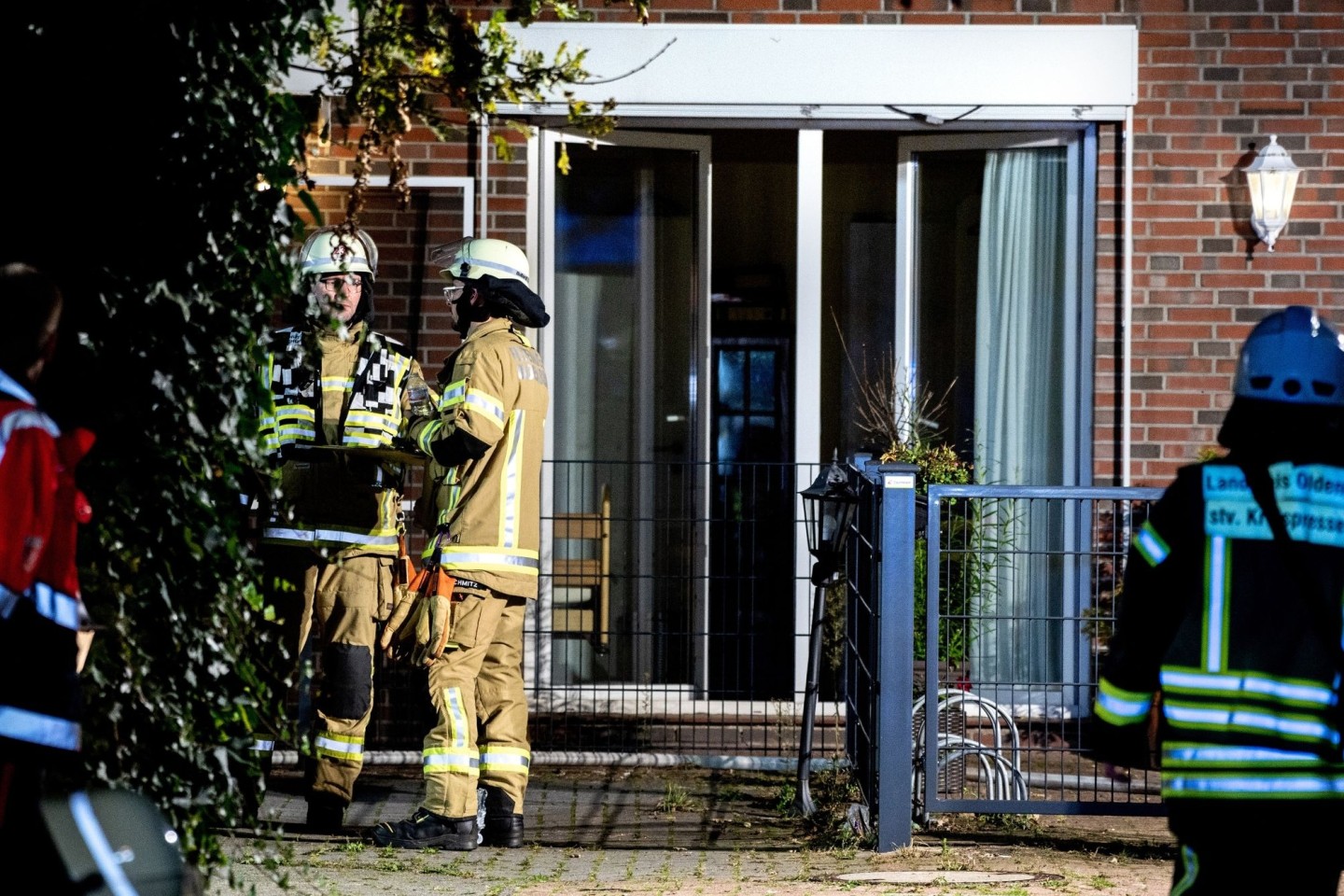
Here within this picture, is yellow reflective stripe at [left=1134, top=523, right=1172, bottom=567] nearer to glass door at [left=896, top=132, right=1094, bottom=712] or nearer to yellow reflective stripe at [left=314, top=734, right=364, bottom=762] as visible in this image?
yellow reflective stripe at [left=314, top=734, right=364, bottom=762]

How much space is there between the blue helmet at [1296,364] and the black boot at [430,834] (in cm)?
360

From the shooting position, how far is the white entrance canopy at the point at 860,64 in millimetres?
7703

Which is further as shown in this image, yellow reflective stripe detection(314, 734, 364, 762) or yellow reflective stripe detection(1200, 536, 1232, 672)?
yellow reflective stripe detection(314, 734, 364, 762)

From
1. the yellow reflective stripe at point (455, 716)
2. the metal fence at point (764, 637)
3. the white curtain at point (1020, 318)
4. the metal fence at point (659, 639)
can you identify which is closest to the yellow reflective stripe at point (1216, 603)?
the metal fence at point (764, 637)

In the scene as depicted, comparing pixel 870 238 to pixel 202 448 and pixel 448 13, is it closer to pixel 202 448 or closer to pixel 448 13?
pixel 448 13

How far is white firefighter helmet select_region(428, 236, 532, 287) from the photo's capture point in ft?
20.2

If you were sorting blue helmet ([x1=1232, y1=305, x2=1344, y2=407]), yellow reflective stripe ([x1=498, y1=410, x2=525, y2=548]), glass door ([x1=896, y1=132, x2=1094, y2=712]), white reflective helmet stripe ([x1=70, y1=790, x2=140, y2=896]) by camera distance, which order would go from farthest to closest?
glass door ([x1=896, y1=132, x2=1094, y2=712]) < yellow reflective stripe ([x1=498, y1=410, x2=525, y2=548]) < blue helmet ([x1=1232, y1=305, x2=1344, y2=407]) < white reflective helmet stripe ([x1=70, y1=790, x2=140, y2=896])

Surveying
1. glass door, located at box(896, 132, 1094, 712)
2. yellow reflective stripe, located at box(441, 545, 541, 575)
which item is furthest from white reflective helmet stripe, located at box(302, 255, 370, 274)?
glass door, located at box(896, 132, 1094, 712)

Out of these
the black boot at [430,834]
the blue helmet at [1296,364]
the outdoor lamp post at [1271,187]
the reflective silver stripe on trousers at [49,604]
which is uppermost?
the outdoor lamp post at [1271,187]

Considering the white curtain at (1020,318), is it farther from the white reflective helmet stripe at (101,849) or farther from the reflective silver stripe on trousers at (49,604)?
the white reflective helmet stripe at (101,849)

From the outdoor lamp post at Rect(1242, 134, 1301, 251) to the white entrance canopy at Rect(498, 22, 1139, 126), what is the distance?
2.17ft

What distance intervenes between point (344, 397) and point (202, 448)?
2.58 metres

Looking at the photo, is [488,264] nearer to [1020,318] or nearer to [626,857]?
[626,857]

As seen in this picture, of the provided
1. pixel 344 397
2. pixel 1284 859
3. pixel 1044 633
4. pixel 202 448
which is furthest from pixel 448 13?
pixel 1044 633
